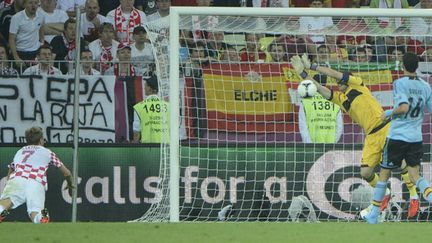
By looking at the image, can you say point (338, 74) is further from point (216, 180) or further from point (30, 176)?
point (30, 176)

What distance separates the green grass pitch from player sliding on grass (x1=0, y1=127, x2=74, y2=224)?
3360mm

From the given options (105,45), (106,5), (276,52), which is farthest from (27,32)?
(276,52)

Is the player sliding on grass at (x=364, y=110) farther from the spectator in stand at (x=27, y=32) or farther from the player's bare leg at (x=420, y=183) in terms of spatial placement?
the spectator in stand at (x=27, y=32)

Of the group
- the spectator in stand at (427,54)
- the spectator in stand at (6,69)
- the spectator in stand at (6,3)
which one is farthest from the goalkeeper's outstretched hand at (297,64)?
the spectator in stand at (6,3)

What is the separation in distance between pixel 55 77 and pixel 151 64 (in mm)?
1412

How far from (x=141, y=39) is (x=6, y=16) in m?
2.21

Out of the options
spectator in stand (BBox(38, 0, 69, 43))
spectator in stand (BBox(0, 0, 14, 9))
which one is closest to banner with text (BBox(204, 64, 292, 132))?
spectator in stand (BBox(38, 0, 69, 43))

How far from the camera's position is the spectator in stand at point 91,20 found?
19.5 metres

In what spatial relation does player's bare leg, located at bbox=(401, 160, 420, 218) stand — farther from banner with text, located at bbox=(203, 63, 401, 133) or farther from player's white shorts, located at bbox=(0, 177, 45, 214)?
player's white shorts, located at bbox=(0, 177, 45, 214)

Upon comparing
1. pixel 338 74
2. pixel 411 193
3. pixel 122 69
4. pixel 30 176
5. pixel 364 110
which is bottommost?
pixel 411 193

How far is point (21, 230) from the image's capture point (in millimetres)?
11727

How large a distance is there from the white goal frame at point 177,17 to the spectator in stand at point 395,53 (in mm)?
1637

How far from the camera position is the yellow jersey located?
16172 millimetres

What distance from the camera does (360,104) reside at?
16188 mm
